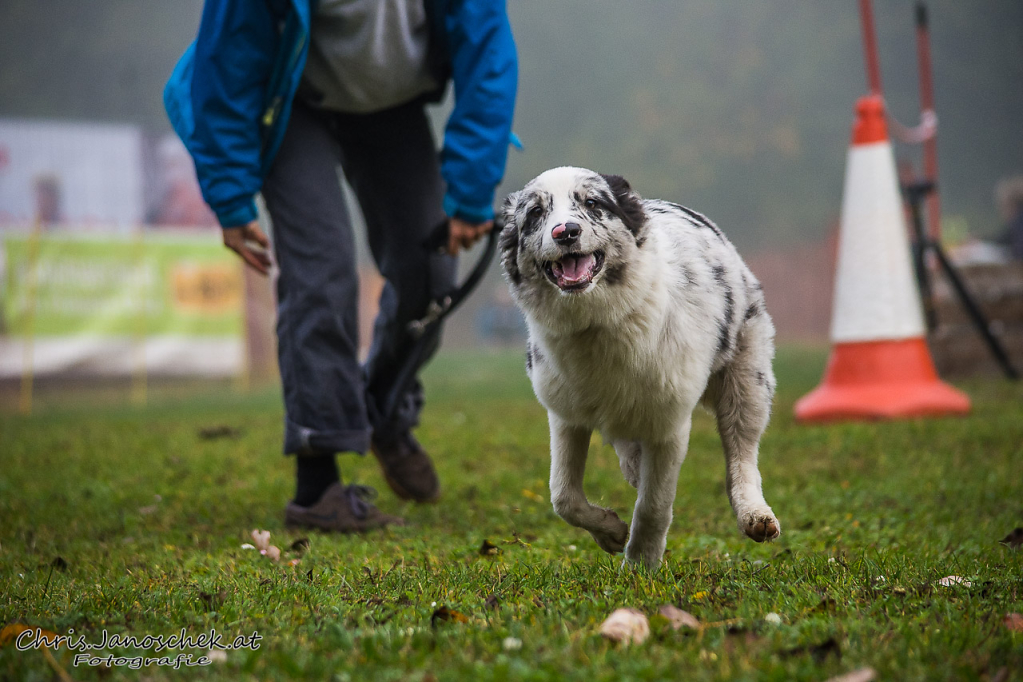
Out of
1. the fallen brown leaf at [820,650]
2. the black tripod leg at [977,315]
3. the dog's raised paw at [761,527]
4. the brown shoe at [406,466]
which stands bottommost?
the black tripod leg at [977,315]

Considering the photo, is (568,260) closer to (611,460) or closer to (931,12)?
(611,460)

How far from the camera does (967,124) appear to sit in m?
33.2

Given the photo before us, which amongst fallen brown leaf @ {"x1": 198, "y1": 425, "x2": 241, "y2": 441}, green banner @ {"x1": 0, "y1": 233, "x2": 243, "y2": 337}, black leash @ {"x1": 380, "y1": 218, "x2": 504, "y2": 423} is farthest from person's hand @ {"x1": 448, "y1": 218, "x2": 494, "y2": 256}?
green banner @ {"x1": 0, "y1": 233, "x2": 243, "y2": 337}

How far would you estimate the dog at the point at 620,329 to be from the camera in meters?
2.66

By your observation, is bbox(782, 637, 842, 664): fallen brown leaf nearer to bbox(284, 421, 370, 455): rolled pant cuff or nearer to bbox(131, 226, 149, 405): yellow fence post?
bbox(284, 421, 370, 455): rolled pant cuff

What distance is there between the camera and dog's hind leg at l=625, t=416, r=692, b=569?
285 cm

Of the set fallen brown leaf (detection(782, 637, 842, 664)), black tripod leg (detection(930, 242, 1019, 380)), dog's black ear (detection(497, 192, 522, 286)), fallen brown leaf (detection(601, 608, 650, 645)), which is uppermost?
dog's black ear (detection(497, 192, 522, 286))

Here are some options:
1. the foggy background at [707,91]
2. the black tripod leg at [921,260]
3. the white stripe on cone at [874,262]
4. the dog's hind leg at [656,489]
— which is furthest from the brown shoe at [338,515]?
the foggy background at [707,91]

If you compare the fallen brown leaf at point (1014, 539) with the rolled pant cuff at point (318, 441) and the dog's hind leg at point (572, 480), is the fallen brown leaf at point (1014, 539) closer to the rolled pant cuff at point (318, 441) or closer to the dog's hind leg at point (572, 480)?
the dog's hind leg at point (572, 480)

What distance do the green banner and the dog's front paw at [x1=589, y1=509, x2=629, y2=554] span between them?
11.0 meters

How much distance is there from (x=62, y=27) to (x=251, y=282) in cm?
1804

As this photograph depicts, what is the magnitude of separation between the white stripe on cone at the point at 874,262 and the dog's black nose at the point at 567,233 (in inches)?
167

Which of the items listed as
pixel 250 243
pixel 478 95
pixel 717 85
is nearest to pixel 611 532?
pixel 478 95

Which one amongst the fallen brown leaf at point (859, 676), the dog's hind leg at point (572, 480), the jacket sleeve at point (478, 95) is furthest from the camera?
the jacket sleeve at point (478, 95)
